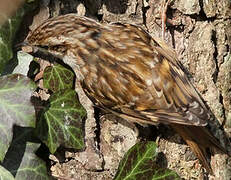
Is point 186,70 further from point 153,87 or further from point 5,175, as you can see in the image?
point 5,175

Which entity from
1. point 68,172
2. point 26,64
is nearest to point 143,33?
point 26,64

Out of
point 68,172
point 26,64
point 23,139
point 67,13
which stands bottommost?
point 68,172

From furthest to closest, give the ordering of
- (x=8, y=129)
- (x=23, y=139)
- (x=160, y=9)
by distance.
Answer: (x=160, y=9) < (x=23, y=139) < (x=8, y=129)

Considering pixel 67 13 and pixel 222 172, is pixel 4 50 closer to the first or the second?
pixel 67 13

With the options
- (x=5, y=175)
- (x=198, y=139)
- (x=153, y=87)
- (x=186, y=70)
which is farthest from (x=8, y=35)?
(x=198, y=139)

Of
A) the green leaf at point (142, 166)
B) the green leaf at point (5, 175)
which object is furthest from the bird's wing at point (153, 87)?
the green leaf at point (5, 175)

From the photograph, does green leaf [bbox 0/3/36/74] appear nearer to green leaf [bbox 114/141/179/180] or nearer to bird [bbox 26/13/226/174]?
bird [bbox 26/13/226/174]

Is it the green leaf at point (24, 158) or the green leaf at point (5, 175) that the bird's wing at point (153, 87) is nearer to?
the green leaf at point (24, 158)
